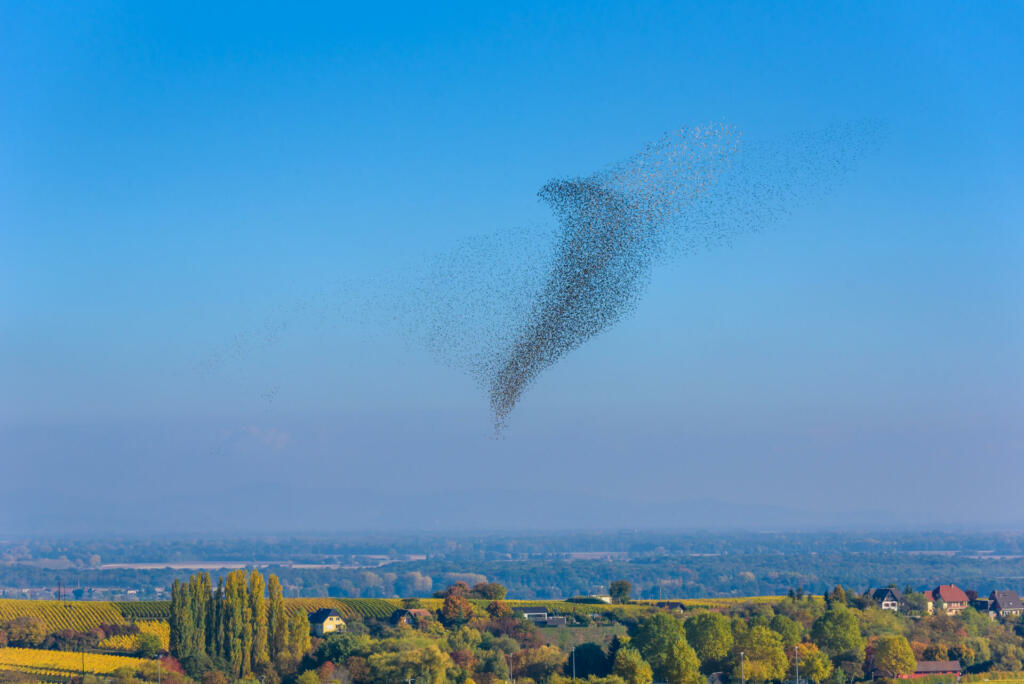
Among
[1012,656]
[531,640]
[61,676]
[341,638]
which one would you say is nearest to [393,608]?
[531,640]

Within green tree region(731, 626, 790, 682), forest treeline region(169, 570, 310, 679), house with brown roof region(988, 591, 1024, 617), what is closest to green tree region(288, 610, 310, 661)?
forest treeline region(169, 570, 310, 679)

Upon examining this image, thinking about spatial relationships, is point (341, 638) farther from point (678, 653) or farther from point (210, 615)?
point (678, 653)

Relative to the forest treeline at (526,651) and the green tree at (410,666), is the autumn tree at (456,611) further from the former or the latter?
the green tree at (410,666)

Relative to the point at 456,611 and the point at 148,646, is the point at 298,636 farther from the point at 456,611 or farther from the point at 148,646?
the point at 456,611

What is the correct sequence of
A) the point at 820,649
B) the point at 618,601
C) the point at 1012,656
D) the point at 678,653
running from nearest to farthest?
the point at 678,653, the point at 820,649, the point at 1012,656, the point at 618,601

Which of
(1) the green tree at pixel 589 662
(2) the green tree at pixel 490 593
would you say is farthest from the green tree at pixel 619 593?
(1) the green tree at pixel 589 662

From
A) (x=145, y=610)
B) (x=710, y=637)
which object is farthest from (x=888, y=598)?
(x=145, y=610)
